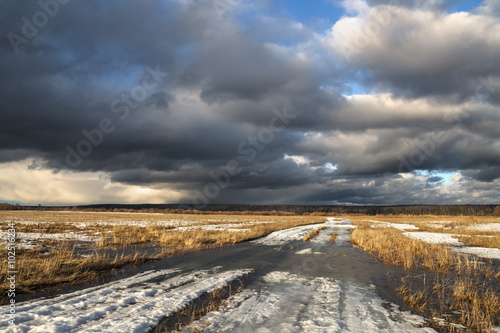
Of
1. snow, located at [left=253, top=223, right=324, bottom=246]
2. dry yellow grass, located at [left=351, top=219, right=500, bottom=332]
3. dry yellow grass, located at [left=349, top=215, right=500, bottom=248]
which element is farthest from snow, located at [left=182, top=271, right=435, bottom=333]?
dry yellow grass, located at [left=349, top=215, right=500, bottom=248]

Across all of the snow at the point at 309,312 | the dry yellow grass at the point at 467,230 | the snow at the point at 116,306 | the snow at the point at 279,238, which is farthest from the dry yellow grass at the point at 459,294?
the dry yellow grass at the point at 467,230

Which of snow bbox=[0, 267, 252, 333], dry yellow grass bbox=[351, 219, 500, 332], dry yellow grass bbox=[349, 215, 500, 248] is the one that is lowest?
dry yellow grass bbox=[349, 215, 500, 248]

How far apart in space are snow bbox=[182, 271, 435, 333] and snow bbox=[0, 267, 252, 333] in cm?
140

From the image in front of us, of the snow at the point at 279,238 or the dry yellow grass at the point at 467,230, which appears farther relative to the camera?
the snow at the point at 279,238

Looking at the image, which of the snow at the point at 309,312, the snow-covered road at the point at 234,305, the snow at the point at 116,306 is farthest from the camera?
the snow at the point at 309,312

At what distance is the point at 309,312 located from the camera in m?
7.99

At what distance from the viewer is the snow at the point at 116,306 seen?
6.46 meters

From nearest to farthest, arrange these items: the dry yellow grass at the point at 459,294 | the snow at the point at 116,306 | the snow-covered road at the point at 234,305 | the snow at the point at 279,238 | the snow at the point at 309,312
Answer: the snow at the point at 116,306 < the snow-covered road at the point at 234,305 < the snow at the point at 309,312 < the dry yellow grass at the point at 459,294 < the snow at the point at 279,238

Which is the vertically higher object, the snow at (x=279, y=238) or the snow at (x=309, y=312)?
the snow at (x=309, y=312)

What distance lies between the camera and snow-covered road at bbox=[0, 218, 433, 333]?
6777 millimetres

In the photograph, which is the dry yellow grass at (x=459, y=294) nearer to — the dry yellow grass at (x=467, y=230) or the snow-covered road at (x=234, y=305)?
the snow-covered road at (x=234, y=305)

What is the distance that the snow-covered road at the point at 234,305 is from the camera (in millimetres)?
6777

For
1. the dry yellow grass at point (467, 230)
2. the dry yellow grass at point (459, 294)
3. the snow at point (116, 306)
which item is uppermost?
the snow at point (116, 306)

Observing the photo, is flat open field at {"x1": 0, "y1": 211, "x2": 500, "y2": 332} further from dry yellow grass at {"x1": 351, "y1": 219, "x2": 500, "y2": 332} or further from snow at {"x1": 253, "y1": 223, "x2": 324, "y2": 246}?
snow at {"x1": 253, "y1": 223, "x2": 324, "y2": 246}
